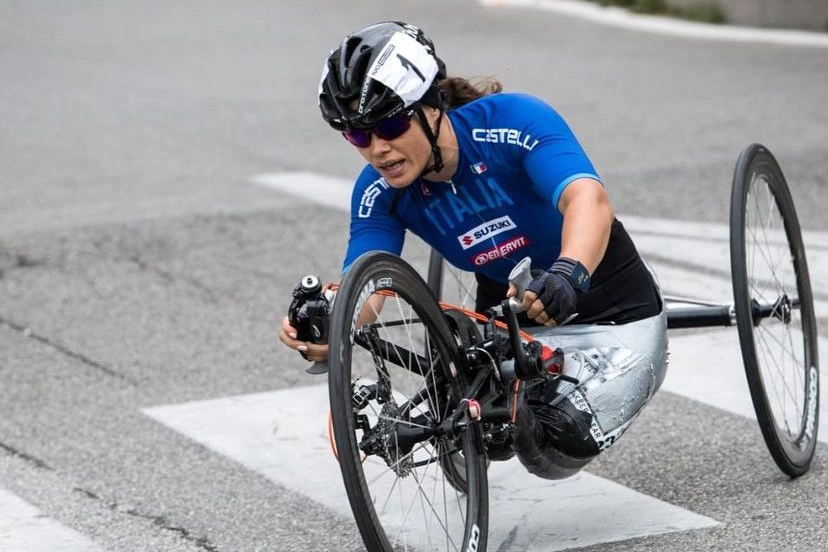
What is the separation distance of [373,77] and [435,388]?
2.77ft

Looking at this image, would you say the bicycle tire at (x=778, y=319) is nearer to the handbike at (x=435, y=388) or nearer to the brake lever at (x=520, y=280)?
the handbike at (x=435, y=388)

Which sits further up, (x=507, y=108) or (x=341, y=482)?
(x=507, y=108)

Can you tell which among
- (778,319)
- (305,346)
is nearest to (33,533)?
(305,346)

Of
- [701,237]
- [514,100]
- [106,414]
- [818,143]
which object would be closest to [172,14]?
[818,143]

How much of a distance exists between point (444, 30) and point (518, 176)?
15334mm

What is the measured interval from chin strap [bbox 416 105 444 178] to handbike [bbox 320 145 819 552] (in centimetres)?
39

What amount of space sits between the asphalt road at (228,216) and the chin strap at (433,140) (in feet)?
4.01

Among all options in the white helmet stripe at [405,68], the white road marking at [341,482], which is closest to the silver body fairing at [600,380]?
the white road marking at [341,482]

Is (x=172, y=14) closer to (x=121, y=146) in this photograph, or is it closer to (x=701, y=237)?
(x=121, y=146)

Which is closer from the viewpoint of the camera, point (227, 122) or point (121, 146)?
point (121, 146)

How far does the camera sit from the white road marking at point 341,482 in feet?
15.9

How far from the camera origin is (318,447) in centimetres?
596

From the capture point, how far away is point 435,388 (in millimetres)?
4293

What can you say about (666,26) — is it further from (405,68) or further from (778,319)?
(405,68)
